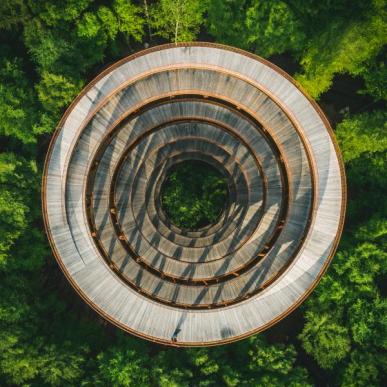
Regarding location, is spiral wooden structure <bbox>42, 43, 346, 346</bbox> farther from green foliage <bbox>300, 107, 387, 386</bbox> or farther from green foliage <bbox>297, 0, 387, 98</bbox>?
green foliage <bbox>297, 0, 387, 98</bbox>

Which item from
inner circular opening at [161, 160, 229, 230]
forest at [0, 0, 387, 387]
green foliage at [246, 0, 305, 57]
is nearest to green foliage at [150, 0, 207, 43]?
forest at [0, 0, 387, 387]

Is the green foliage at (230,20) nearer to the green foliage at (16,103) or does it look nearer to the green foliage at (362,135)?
the green foliage at (362,135)

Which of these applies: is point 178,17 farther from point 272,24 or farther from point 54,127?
point 54,127

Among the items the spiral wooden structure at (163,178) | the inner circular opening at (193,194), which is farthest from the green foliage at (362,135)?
the inner circular opening at (193,194)

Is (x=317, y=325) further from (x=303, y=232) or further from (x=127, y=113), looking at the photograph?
(x=127, y=113)

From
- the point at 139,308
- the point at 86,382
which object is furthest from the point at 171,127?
the point at 86,382
